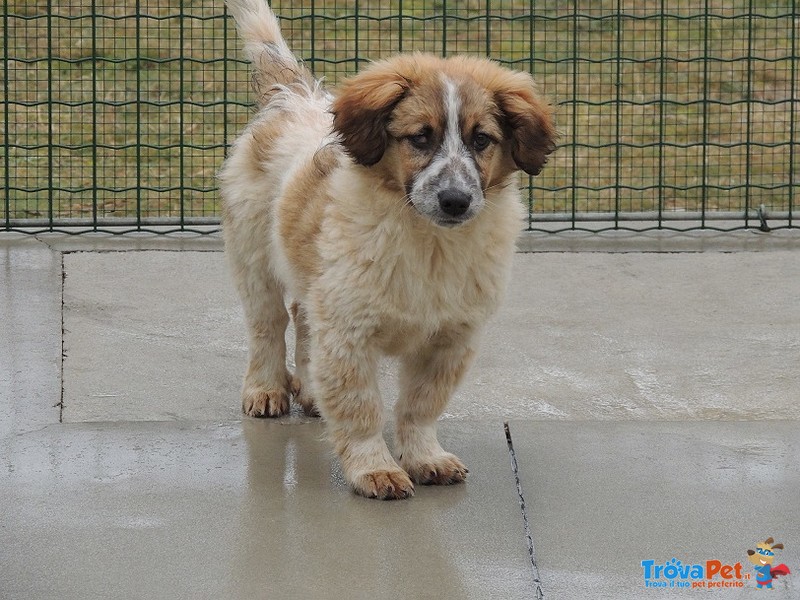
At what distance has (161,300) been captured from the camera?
22.2ft

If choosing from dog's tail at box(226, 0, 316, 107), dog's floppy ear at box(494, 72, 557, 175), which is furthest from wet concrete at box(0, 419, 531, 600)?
dog's tail at box(226, 0, 316, 107)

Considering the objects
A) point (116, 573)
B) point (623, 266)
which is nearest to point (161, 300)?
point (623, 266)

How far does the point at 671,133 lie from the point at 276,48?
6.41m

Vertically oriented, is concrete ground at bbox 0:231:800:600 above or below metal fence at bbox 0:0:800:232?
below

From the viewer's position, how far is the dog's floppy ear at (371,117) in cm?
432

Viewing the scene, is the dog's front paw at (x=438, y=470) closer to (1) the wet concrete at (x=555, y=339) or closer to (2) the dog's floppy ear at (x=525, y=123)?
(1) the wet concrete at (x=555, y=339)

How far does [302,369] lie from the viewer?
5426 millimetres

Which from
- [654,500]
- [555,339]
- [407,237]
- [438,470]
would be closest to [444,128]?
[407,237]

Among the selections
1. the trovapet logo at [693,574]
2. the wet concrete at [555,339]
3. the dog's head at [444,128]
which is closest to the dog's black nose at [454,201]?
the dog's head at [444,128]

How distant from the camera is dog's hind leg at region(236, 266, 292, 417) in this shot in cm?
529

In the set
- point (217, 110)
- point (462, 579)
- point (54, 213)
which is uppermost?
point (217, 110)

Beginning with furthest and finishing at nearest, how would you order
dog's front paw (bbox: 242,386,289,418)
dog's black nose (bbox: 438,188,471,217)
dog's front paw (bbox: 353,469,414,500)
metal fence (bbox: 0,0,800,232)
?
metal fence (bbox: 0,0,800,232) → dog's front paw (bbox: 242,386,289,418) → dog's front paw (bbox: 353,469,414,500) → dog's black nose (bbox: 438,188,471,217)

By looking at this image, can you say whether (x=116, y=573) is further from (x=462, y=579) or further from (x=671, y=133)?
(x=671, y=133)

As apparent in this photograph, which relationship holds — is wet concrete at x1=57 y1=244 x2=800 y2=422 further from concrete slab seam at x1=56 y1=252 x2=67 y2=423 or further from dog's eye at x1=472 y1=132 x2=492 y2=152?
dog's eye at x1=472 y1=132 x2=492 y2=152
